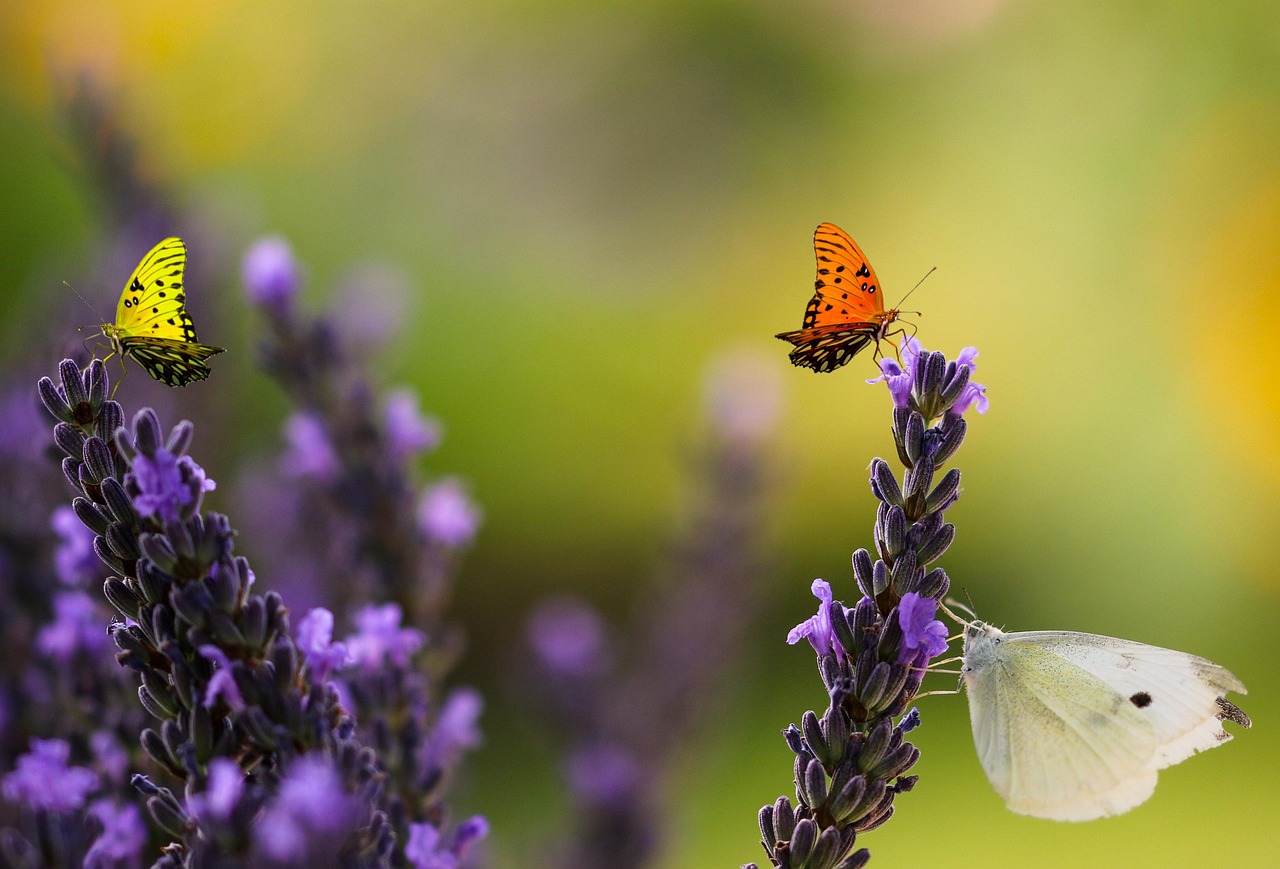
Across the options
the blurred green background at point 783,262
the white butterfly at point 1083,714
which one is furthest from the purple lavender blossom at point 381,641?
the blurred green background at point 783,262

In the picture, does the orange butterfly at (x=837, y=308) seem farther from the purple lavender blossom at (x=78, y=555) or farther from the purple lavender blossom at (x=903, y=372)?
the purple lavender blossom at (x=78, y=555)

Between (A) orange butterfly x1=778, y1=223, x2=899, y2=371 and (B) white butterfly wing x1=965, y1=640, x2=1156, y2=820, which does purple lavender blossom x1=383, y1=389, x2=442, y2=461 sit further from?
(B) white butterfly wing x1=965, y1=640, x2=1156, y2=820

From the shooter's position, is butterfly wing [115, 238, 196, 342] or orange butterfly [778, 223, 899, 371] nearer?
butterfly wing [115, 238, 196, 342]

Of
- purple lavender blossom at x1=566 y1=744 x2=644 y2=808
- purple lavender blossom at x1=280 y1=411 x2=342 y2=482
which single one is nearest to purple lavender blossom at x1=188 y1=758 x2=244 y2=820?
purple lavender blossom at x1=280 y1=411 x2=342 y2=482

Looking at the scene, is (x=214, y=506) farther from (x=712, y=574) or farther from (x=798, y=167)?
(x=798, y=167)

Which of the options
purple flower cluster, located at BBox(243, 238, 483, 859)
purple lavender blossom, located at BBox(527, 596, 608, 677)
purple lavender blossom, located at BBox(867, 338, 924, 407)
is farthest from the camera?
purple lavender blossom, located at BBox(527, 596, 608, 677)

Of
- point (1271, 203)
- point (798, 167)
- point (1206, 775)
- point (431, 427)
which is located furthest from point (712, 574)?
point (798, 167)
